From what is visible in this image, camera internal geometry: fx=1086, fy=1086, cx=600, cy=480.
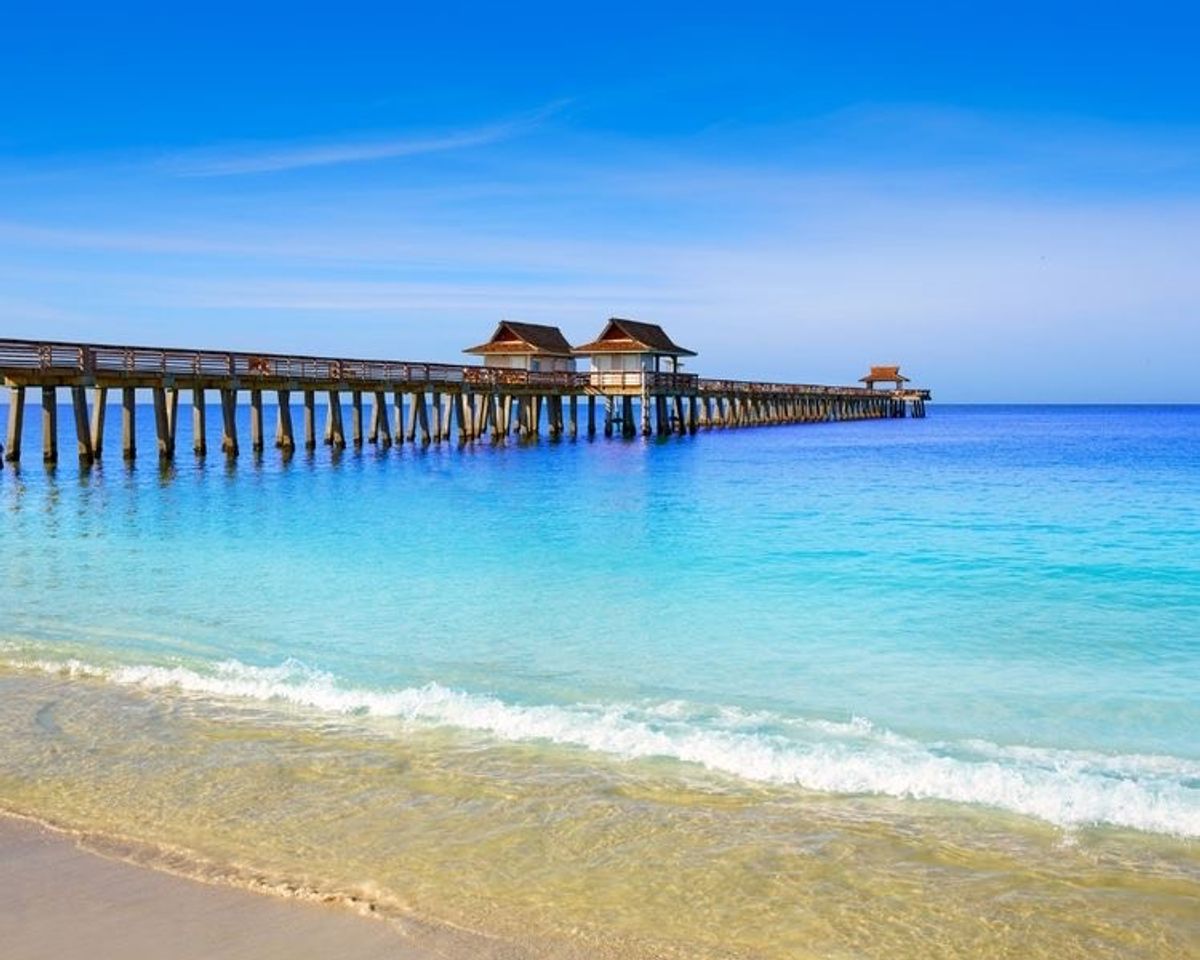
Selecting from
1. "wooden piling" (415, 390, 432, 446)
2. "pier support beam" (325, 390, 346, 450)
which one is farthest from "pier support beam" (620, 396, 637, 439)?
"pier support beam" (325, 390, 346, 450)

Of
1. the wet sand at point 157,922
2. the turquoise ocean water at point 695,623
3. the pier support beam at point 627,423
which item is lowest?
the turquoise ocean water at point 695,623

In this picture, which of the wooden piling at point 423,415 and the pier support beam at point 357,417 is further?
the wooden piling at point 423,415

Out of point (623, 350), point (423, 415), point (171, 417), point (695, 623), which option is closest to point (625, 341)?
point (623, 350)

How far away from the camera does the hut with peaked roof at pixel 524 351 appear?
55019 mm

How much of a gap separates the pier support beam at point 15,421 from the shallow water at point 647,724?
36.8ft

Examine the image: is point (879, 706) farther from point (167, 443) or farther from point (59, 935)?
point (167, 443)

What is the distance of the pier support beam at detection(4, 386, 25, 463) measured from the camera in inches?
1096

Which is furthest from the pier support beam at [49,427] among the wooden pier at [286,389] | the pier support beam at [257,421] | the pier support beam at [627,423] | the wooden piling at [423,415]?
the pier support beam at [627,423]

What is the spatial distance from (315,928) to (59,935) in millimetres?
950

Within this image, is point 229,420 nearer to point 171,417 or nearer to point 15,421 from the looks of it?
point 171,417

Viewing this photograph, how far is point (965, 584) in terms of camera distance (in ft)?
45.0

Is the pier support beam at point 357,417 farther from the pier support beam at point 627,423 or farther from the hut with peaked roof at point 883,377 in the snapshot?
the hut with peaked roof at point 883,377

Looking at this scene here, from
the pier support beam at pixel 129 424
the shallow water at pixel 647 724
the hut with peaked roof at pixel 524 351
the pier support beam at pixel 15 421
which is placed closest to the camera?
the shallow water at pixel 647 724

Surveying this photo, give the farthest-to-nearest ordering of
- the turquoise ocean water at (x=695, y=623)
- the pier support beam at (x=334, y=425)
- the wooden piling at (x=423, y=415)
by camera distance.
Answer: the wooden piling at (x=423, y=415), the pier support beam at (x=334, y=425), the turquoise ocean water at (x=695, y=623)
